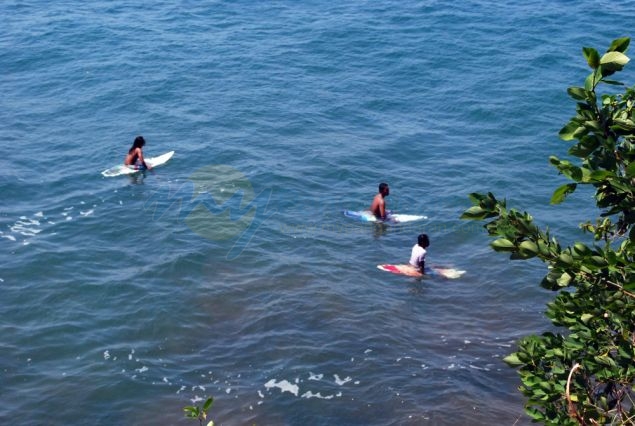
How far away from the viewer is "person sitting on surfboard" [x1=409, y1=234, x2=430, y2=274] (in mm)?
16984

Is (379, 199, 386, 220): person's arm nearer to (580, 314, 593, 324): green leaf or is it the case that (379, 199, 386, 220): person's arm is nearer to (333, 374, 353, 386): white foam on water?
(333, 374, 353, 386): white foam on water

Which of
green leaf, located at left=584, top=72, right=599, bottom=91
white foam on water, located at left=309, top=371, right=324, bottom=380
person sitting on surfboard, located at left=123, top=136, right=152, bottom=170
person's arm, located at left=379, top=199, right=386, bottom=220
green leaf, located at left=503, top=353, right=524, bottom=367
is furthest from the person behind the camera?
person sitting on surfboard, located at left=123, top=136, right=152, bottom=170

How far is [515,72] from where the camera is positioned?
3089 cm

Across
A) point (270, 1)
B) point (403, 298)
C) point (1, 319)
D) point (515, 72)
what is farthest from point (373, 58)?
point (1, 319)

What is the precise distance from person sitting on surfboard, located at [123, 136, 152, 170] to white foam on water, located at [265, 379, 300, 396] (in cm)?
1044

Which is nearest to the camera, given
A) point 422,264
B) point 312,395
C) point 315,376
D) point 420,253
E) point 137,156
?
point 312,395

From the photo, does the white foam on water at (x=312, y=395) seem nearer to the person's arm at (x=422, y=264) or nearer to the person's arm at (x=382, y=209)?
the person's arm at (x=422, y=264)

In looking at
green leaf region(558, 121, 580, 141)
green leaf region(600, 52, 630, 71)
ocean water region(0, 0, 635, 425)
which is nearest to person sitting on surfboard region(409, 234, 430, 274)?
ocean water region(0, 0, 635, 425)

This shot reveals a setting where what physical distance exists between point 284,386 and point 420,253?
506cm

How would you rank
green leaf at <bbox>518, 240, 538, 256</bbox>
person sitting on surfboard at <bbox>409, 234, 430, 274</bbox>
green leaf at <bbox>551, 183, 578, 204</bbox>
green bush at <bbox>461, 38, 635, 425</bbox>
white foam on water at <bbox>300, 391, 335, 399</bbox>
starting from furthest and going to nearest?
person sitting on surfboard at <bbox>409, 234, 430, 274</bbox>
white foam on water at <bbox>300, 391, 335, 399</bbox>
green leaf at <bbox>518, 240, 538, 256</bbox>
green bush at <bbox>461, 38, 635, 425</bbox>
green leaf at <bbox>551, 183, 578, 204</bbox>

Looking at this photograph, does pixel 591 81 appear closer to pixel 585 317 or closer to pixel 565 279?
pixel 565 279

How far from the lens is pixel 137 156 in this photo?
2197cm

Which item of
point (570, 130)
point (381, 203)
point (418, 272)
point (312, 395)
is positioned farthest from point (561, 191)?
point (381, 203)

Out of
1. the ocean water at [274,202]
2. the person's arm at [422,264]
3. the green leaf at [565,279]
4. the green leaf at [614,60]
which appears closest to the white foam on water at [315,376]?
Result: the ocean water at [274,202]
